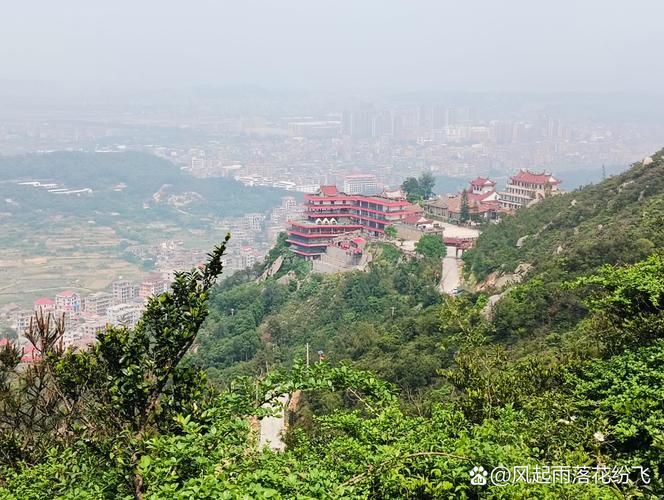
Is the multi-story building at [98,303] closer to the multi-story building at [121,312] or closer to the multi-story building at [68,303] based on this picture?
the multi-story building at [68,303]

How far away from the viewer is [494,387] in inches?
213

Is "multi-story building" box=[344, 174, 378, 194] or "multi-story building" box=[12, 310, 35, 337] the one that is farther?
"multi-story building" box=[344, 174, 378, 194]

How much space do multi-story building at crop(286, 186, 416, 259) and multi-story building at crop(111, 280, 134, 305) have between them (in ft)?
89.2

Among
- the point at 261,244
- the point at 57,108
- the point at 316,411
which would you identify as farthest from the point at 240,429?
the point at 57,108

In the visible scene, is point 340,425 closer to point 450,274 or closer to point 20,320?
point 450,274

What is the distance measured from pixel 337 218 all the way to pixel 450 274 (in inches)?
325

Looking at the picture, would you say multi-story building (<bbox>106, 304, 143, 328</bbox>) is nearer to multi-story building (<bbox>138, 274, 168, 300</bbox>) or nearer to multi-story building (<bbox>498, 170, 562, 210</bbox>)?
multi-story building (<bbox>138, 274, 168, 300</bbox>)

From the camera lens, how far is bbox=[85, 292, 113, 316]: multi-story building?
4978cm

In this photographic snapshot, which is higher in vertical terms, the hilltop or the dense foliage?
the hilltop

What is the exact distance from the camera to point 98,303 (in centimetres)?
5075

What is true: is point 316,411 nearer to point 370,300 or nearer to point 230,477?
point 230,477

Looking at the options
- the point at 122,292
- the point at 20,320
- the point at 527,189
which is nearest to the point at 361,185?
the point at 122,292

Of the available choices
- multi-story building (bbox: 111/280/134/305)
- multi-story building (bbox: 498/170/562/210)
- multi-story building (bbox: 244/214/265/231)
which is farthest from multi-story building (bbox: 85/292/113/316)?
multi-story building (bbox: 498/170/562/210)

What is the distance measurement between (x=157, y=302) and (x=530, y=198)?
2862cm
